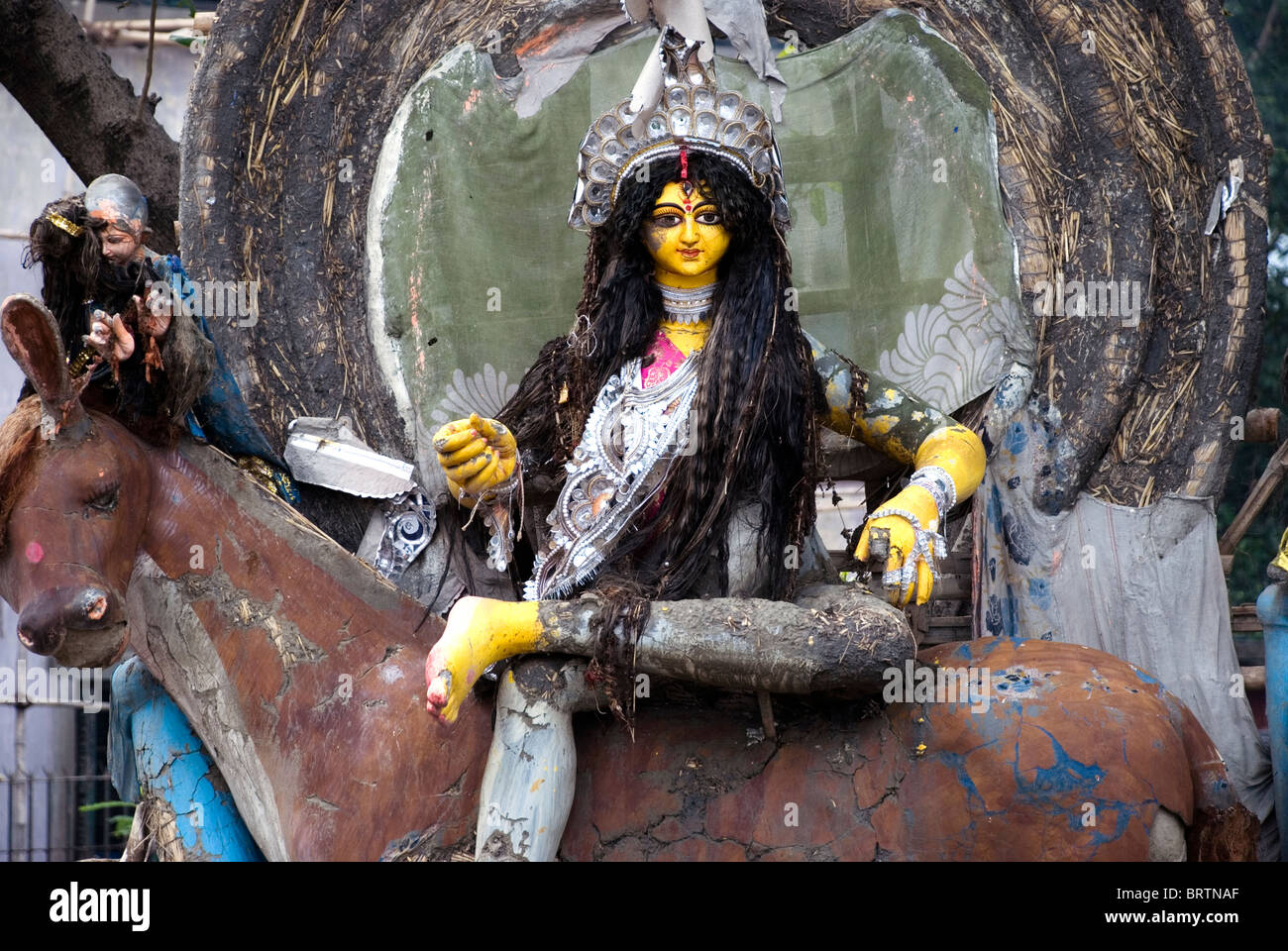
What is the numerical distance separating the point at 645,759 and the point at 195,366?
125 cm

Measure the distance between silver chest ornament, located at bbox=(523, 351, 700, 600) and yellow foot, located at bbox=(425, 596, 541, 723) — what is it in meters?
0.32

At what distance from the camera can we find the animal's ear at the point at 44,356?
2.97 m

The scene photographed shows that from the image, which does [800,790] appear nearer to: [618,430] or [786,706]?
[786,706]

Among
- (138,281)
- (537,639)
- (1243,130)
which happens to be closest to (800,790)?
(537,639)

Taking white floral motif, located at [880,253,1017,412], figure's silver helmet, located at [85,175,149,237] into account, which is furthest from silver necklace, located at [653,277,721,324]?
figure's silver helmet, located at [85,175,149,237]

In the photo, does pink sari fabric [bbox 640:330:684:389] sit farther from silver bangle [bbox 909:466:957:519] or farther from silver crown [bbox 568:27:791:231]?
silver bangle [bbox 909:466:957:519]

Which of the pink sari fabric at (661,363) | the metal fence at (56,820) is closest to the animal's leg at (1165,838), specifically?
the pink sari fabric at (661,363)

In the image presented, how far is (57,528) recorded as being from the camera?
3.07 m

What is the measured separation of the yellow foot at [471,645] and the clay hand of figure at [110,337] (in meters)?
0.85

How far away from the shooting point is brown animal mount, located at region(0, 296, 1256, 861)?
309 centimetres

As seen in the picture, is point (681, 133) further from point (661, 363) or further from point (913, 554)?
point (913, 554)

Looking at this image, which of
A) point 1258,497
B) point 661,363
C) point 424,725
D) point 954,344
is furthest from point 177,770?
point 1258,497

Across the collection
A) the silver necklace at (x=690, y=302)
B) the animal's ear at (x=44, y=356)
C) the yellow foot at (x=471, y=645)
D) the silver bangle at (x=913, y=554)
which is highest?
the silver necklace at (x=690, y=302)

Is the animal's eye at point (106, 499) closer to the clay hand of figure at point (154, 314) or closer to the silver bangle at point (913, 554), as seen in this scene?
the clay hand of figure at point (154, 314)
